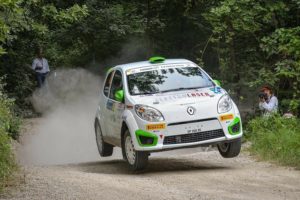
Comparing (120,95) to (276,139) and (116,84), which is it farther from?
(276,139)

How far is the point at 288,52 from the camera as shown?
17.2 m

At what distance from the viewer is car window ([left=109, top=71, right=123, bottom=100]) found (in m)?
13.9

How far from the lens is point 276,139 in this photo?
14.3m

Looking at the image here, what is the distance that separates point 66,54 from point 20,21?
16.2 meters

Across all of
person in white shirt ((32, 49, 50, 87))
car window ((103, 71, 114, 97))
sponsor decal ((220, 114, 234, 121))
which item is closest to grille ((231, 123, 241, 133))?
sponsor decal ((220, 114, 234, 121))

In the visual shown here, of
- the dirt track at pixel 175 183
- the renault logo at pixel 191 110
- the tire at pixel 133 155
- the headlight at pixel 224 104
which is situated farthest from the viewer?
the headlight at pixel 224 104

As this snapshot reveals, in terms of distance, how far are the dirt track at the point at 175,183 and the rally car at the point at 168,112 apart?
497 millimetres

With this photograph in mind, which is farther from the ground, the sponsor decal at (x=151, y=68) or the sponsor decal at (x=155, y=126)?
the sponsor decal at (x=151, y=68)

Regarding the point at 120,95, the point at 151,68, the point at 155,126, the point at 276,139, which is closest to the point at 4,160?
the point at 155,126

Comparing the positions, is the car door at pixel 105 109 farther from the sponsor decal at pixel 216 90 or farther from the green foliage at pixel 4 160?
the green foliage at pixel 4 160

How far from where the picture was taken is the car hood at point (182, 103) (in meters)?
12.2

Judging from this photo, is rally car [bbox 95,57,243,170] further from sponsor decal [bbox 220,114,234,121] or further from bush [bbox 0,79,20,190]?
bush [bbox 0,79,20,190]

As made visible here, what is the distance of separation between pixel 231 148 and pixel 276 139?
161cm

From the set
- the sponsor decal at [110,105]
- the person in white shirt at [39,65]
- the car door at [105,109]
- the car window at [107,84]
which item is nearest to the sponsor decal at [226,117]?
the sponsor decal at [110,105]
